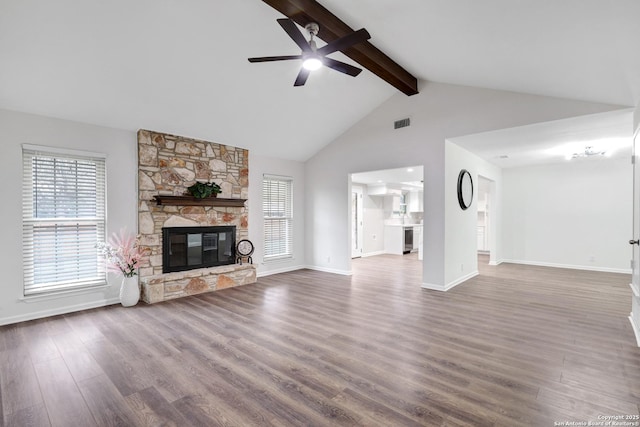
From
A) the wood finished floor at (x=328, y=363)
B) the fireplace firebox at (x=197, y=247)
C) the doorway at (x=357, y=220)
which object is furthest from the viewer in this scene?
the doorway at (x=357, y=220)

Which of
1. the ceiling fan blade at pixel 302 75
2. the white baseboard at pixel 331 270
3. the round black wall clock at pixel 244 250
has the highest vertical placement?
the ceiling fan blade at pixel 302 75

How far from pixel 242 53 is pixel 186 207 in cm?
259

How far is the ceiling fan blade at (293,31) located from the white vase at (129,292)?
381cm

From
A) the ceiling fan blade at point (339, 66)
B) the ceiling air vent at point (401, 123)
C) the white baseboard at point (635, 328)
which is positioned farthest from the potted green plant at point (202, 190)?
the white baseboard at point (635, 328)

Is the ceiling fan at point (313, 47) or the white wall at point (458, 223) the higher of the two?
the ceiling fan at point (313, 47)

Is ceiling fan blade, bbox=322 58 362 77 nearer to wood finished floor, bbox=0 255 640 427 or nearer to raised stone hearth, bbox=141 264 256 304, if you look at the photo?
Result: wood finished floor, bbox=0 255 640 427

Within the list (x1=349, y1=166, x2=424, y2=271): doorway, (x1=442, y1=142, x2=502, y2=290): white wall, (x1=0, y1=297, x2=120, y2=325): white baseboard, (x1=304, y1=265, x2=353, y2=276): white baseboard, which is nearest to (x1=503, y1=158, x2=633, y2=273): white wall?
(x1=442, y1=142, x2=502, y2=290): white wall

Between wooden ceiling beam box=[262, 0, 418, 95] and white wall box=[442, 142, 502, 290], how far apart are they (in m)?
1.38

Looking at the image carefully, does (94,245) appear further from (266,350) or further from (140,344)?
(266,350)

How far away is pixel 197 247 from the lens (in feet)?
17.0

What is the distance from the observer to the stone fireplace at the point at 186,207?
458 cm

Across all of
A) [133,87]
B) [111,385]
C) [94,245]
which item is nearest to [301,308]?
[111,385]

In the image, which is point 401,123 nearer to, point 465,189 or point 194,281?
point 465,189

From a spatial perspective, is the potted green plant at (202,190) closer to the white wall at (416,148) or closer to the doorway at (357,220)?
the white wall at (416,148)
